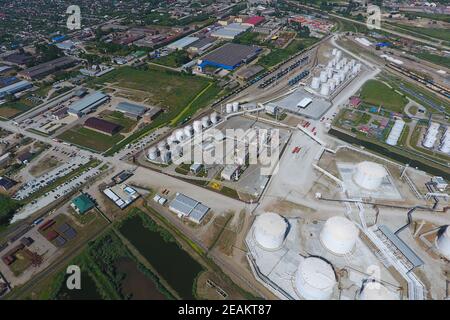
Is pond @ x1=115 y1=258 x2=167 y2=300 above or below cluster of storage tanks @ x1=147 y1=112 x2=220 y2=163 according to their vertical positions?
below

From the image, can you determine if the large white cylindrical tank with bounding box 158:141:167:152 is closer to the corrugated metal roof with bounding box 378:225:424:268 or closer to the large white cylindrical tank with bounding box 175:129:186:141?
the large white cylindrical tank with bounding box 175:129:186:141

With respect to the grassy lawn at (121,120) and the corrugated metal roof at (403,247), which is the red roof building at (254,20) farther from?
the corrugated metal roof at (403,247)

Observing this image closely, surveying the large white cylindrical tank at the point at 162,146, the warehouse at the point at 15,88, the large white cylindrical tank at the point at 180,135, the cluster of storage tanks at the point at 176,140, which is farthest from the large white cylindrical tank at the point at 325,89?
the warehouse at the point at 15,88

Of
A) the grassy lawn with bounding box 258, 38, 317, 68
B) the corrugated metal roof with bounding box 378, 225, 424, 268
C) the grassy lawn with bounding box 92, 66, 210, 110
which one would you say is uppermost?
the grassy lawn with bounding box 258, 38, 317, 68

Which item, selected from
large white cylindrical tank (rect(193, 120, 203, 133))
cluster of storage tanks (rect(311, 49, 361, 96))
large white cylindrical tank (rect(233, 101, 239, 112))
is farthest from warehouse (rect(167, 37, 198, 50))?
large white cylindrical tank (rect(193, 120, 203, 133))

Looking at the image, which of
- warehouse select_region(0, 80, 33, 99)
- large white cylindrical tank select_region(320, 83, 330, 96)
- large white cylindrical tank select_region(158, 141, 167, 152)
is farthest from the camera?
warehouse select_region(0, 80, 33, 99)

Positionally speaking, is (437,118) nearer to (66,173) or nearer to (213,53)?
(213,53)
